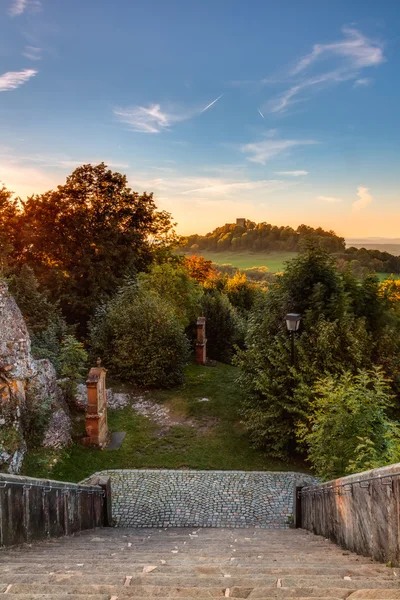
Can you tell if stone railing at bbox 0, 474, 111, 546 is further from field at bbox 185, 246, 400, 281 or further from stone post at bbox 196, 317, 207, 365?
field at bbox 185, 246, 400, 281

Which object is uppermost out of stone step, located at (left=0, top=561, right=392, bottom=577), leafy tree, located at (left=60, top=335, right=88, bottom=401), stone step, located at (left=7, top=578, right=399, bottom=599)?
stone step, located at (left=7, top=578, right=399, bottom=599)

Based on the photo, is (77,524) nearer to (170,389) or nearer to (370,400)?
(370,400)

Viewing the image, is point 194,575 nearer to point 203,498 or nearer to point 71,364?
point 203,498

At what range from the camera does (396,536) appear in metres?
3.81

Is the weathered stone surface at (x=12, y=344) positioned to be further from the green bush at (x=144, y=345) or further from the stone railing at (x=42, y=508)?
the green bush at (x=144, y=345)

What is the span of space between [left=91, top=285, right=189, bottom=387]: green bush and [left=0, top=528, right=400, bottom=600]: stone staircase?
13971mm

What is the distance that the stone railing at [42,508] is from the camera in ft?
16.2

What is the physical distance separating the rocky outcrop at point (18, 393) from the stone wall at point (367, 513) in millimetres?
8350

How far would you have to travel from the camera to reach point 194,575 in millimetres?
3523

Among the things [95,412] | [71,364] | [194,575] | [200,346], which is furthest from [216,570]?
[200,346]

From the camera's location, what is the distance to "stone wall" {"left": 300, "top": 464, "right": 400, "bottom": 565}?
12.8ft

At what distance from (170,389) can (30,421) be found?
27.0 ft

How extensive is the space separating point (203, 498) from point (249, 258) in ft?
239

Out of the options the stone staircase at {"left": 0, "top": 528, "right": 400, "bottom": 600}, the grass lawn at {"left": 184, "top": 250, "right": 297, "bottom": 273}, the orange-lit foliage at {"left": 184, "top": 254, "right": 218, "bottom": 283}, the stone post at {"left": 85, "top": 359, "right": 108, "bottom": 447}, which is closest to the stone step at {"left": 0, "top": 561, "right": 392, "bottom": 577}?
the stone staircase at {"left": 0, "top": 528, "right": 400, "bottom": 600}
